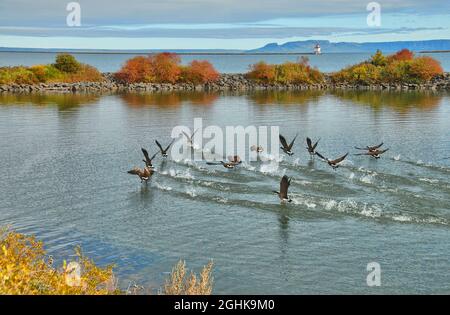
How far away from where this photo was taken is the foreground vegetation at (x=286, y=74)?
4719 inches

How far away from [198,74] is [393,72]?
38178mm

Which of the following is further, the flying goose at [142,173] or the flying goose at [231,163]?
the flying goose at [231,163]

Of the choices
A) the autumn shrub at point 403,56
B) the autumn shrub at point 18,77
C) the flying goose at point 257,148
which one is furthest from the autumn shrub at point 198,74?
the flying goose at point 257,148

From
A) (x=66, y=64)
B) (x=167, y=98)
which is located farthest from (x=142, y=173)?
(x=66, y=64)

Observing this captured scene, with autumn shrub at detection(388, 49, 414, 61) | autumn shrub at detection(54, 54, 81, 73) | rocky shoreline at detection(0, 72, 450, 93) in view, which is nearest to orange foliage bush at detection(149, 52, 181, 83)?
rocky shoreline at detection(0, 72, 450, 93)

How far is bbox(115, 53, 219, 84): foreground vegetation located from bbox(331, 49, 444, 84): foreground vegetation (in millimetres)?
27620

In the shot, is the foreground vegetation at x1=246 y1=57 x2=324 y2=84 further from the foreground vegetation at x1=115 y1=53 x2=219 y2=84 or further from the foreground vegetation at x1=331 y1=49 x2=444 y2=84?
the foreground vegetation at x1=115 y1=53 x2=219 y2=84

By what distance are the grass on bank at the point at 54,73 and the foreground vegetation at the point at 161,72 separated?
6335mm

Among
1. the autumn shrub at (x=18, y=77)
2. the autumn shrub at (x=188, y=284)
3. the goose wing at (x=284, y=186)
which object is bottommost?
the autumn shrub at (x=188, y=284)

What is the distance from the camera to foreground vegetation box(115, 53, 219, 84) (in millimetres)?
115438

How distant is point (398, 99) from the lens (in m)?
88.4

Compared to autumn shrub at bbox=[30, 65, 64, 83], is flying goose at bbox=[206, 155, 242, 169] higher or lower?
lower

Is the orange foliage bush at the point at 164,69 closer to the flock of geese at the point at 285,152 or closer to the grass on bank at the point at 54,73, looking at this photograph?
the grass on bank at the point at 54,73
